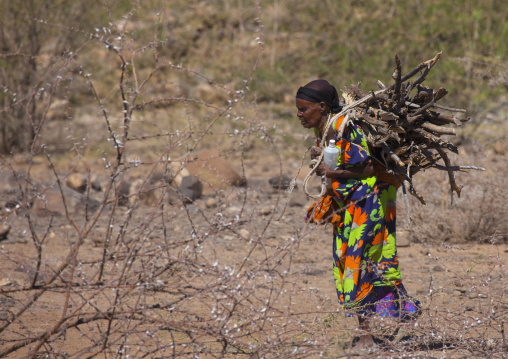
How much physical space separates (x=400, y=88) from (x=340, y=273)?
3.53 feet

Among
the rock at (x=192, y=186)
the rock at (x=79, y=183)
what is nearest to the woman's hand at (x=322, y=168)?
the rock at (x=192, y=186)

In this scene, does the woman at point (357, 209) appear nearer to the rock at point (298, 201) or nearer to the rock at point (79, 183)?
the rock at point (298, 201)

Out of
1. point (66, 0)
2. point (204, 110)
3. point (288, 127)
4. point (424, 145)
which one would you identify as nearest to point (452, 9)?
point (288, 127)

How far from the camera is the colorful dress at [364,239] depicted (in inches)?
131

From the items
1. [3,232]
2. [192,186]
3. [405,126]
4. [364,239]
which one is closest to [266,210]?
[192,186]

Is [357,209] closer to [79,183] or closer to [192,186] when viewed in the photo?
[192,186]

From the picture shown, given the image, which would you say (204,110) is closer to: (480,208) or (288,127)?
(288,127)

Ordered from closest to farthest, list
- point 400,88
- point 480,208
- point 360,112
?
point 400,88, point 360,112, point 480,208

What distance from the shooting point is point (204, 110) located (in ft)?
35.8

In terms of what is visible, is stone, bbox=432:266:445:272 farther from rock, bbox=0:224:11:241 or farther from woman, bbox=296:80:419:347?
rock, bbox=0:224:11:241

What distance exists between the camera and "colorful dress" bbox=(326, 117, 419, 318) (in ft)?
10.9

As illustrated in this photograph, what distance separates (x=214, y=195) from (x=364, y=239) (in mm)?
4272

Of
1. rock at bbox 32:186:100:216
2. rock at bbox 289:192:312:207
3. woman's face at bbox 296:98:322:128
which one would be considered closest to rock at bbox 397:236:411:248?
rock at bbox 289:192:312:207

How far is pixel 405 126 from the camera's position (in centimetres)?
328
